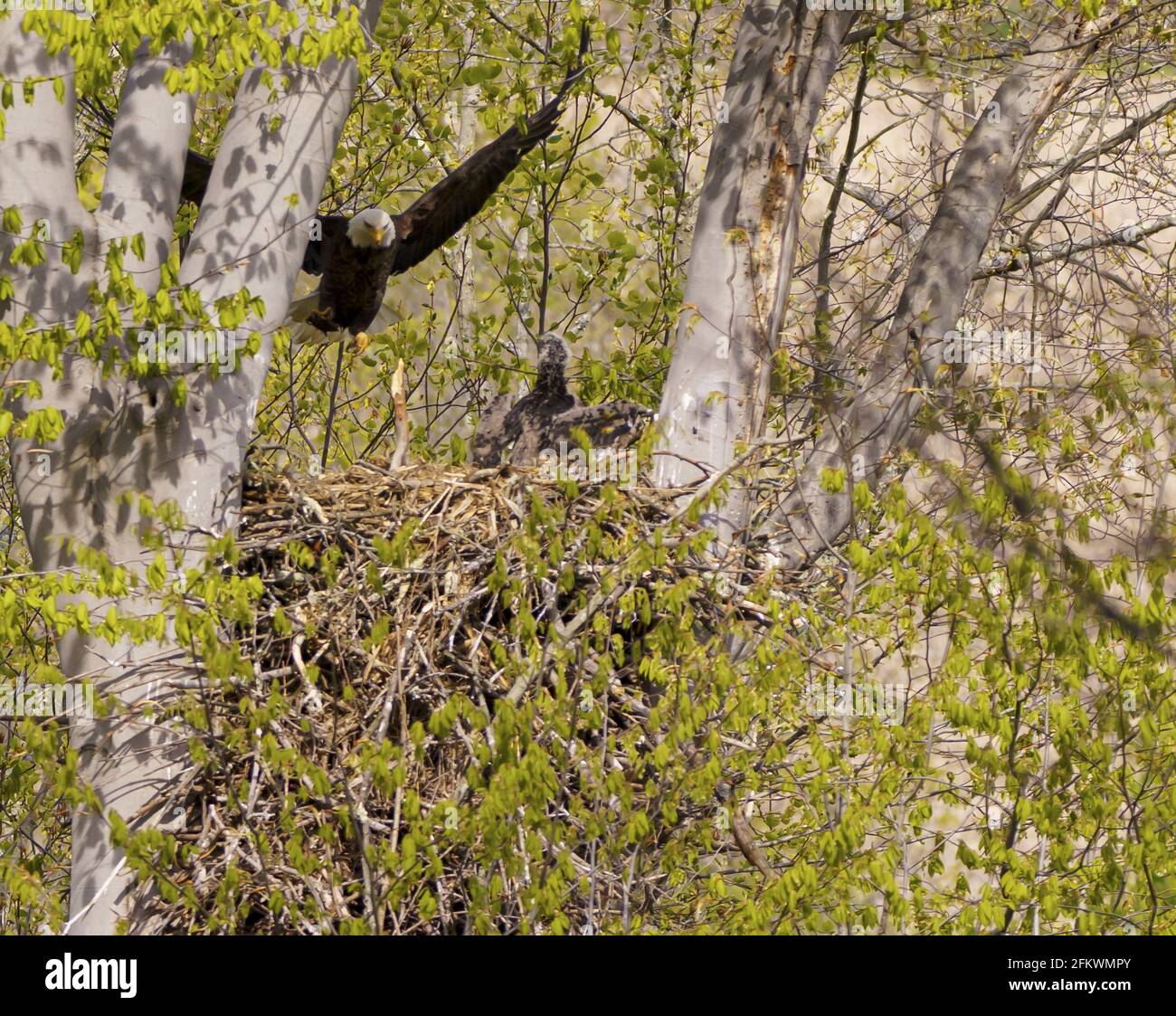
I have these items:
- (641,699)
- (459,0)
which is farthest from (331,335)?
(641,699)

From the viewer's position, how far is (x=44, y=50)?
207 inches

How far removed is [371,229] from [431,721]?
4.20 metres

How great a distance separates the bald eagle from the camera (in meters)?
7.64

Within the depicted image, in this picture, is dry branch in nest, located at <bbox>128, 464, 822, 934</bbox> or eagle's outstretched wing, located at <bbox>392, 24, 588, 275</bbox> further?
eagle's outstretched wing, located at <bbox>392, 24, 588, 275</bbox>

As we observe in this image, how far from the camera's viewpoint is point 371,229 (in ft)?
26.1

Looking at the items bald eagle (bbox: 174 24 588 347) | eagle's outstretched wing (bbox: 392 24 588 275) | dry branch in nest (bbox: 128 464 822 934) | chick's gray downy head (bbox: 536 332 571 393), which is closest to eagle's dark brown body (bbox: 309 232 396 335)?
bald eagle (bbox: 174 24 588 347)

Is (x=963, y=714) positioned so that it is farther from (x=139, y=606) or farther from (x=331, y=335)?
(x=331, y=335)

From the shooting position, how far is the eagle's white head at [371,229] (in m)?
7.96

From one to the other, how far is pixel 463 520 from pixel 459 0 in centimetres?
694

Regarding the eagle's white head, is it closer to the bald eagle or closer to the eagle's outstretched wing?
the bald eagle

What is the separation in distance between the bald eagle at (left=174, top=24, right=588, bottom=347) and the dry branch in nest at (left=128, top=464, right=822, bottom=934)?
2718 millimetres

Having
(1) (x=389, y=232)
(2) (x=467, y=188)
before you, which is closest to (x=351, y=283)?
(1) (x=389, y=232)

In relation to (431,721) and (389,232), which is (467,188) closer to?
(389,232)

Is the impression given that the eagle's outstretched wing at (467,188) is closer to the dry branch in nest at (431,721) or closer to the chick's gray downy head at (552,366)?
the chick's gray downy head at (552,366)
